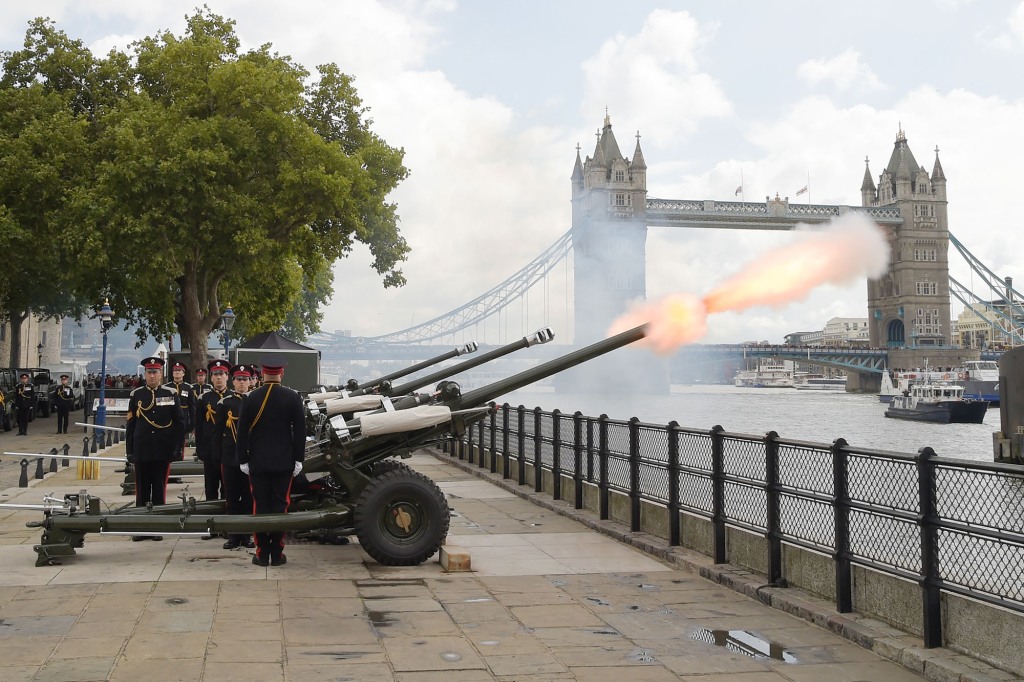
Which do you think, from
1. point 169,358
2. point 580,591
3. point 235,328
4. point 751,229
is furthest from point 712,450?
point 751,229

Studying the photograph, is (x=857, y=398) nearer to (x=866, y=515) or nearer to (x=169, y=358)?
(x=169, y=358)

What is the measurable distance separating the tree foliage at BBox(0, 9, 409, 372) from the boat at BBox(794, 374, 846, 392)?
101m

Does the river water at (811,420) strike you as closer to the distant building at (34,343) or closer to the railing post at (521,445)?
the railing post at (521,445)

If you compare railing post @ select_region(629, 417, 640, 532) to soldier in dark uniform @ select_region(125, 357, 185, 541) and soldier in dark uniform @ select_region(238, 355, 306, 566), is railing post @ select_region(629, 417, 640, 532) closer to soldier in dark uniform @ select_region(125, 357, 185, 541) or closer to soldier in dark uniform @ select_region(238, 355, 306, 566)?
soldier in dark uniform @ select_region(238, 355, 306, 566)

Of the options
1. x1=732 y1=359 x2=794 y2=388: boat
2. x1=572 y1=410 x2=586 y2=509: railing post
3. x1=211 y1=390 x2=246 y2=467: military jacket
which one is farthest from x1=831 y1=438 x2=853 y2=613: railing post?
x1=732 y1=359 x2=794 y2=388: boat

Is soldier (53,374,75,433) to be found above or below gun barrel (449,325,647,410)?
below

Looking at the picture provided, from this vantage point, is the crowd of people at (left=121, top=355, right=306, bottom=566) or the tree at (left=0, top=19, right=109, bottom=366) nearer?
the crowd of people at (left=121, top=355, right=306, bottom=566)

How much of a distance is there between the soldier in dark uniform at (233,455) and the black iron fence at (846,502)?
3987 millimetres

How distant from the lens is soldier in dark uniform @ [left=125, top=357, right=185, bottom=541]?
10.8 metres

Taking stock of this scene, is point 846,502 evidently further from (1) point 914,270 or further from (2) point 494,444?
(1) point 914,270

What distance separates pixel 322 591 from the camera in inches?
319

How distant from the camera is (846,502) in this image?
279 inches

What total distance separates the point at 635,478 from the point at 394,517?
9.62 ft

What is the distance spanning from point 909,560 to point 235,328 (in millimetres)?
46070
